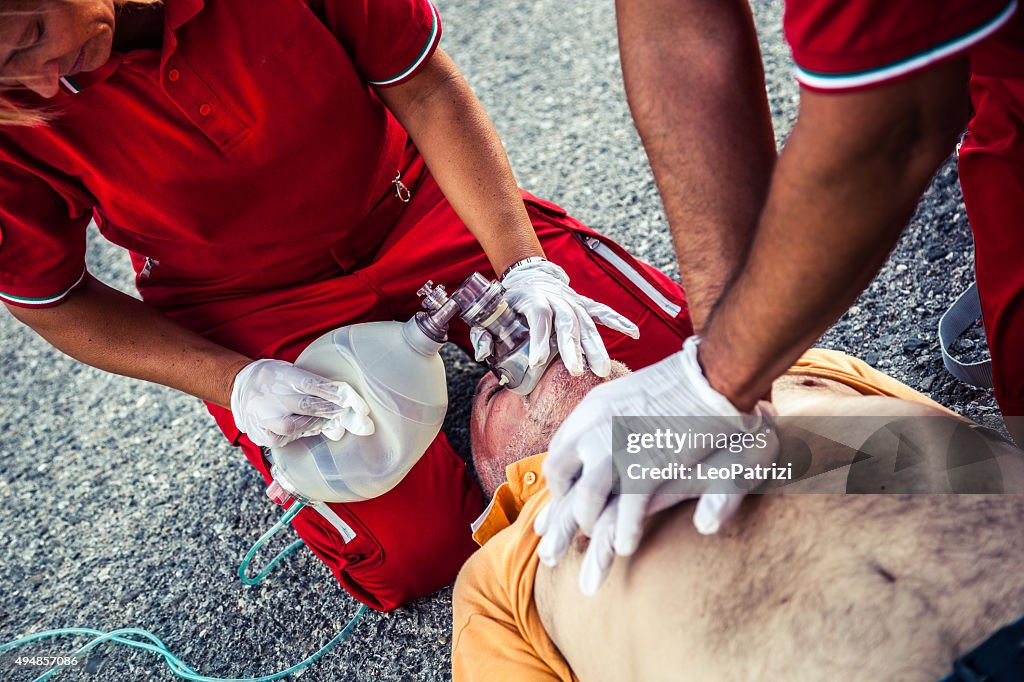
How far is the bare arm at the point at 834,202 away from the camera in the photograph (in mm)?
734

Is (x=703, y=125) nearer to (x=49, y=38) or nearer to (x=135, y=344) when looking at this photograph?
(x=49, y=38)

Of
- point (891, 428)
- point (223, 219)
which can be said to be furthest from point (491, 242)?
point (891, 428)

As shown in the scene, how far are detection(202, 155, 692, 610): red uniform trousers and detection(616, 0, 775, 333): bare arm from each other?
1.87 ft

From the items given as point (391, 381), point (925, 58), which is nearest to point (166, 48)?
point (391, 381)

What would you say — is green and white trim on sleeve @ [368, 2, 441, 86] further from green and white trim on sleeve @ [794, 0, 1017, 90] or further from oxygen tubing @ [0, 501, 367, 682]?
green and white trim on sleeve @ [794, 0, 1017, 90]

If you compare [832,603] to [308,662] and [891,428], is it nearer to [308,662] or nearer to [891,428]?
[891,428]

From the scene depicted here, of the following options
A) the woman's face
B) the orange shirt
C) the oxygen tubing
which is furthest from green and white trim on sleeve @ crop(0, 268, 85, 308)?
the orange shirt

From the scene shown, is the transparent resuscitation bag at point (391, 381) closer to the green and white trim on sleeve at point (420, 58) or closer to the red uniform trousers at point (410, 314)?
the red uniform trousers at point (410, 314)

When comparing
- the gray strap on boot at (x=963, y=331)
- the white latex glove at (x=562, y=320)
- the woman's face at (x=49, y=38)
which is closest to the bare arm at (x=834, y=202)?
the white latex glove at (x=562, y=320)

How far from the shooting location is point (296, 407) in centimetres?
141

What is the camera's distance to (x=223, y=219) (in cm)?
152

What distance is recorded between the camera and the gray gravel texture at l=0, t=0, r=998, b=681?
64.2 inches

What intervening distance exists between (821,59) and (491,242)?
3.08 feet

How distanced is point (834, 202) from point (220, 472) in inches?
66.2
